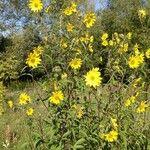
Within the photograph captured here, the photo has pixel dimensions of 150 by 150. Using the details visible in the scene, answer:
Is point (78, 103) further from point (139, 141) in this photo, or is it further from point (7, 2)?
point (7, 2)

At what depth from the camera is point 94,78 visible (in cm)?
405

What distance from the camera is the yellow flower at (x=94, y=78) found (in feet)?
13.3

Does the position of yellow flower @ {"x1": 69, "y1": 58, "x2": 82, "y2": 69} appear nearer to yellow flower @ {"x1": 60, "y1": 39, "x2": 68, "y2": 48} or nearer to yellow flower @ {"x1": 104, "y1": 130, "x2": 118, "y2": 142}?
yellow flower @ {"x1": 60, "y1": 39, "x2": 68, "y2": 48}

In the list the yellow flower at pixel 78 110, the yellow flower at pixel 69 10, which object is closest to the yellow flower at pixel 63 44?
the yellow flower at pixel 69 10

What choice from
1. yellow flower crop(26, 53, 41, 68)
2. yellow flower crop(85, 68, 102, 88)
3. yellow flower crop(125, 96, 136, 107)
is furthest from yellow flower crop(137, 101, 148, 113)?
yellow flower crop(26, 53, 41, 68)

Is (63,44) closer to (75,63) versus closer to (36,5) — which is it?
(75,63)

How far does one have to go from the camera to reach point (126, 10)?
2227cm

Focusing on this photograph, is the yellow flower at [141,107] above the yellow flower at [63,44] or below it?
below

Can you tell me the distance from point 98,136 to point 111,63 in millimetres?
663

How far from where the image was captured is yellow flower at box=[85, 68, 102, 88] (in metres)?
4.05

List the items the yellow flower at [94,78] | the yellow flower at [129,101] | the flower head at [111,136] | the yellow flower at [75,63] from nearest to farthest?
1. the yellow flower at [94,78]
2. the flower head at [111,136]
3. the yellow flower at [75,63]
4. the yellow flower at [129,101]

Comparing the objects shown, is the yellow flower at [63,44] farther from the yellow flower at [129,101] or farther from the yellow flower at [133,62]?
the yellow flower at [129,101]

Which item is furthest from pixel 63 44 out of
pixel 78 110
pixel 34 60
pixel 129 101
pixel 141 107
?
pixel 141 107

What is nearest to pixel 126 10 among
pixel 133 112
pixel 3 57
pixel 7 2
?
pixel 3 57
